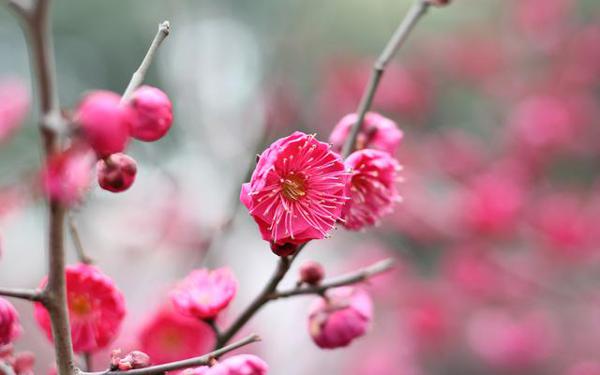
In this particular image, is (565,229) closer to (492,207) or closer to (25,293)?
(492,207)

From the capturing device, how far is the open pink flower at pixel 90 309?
2.43 feet

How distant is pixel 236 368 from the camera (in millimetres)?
588

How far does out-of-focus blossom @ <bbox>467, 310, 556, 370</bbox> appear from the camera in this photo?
2562 mm

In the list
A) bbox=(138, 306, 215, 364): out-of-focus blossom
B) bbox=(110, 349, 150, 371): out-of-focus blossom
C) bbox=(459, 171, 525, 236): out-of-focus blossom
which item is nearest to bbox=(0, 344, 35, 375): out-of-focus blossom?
bbox=(110, 349, 150, 371): out-of-focus blossom

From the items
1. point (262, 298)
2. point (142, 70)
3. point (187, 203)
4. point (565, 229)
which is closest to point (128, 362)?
point (262, 298)

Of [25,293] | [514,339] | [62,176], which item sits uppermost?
[62,176]

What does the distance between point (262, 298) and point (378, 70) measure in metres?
0.29

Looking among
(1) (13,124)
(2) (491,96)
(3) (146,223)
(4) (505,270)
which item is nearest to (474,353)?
(4) (505,270)

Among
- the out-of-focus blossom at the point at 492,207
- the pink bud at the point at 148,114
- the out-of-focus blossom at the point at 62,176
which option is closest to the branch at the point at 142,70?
the pink bud at the point at 148,114

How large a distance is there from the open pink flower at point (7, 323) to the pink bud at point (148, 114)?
0.22m

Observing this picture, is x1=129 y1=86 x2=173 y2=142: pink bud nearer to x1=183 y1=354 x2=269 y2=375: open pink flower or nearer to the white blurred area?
x1=183 y1=354 x2=269 y2=375: open pink flower

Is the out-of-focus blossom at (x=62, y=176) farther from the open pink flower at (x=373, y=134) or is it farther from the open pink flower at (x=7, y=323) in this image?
the open pink flower at (x=373, y=134)

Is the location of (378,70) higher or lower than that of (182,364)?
higher

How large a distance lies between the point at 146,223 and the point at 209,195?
0.47 m
